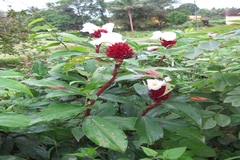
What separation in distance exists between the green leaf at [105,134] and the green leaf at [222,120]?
0.18 meters

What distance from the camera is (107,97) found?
0.42 m

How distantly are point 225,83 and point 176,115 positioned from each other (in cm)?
12

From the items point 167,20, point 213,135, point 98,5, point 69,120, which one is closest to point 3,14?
point 69,120

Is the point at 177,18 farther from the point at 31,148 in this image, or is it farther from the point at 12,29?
the point at 31,148

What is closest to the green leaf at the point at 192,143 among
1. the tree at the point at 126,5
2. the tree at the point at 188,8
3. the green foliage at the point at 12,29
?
the green foliage at the point at 12,29

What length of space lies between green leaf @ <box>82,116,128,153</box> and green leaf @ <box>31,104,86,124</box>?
24 mm

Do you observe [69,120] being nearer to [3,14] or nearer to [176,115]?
[176,115]

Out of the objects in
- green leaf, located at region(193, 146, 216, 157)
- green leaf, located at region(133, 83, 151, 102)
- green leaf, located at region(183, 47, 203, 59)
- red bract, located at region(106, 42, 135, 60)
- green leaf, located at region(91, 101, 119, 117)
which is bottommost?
green leaf, located at region(193, 146, 216, 157)

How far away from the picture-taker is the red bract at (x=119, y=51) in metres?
0.40

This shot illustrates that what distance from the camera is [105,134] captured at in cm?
34

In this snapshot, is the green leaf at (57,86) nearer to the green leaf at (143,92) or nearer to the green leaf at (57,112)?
the green leaf at (57,112)

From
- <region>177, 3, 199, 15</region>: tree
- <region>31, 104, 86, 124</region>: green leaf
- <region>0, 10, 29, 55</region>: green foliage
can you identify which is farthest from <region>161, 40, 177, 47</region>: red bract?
<region>177, 3, 199, 15</region>: tree

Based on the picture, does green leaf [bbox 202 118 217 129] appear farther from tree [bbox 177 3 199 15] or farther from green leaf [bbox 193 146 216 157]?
tree [bbox 177 3 199 15]

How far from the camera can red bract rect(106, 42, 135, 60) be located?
0.40 m
